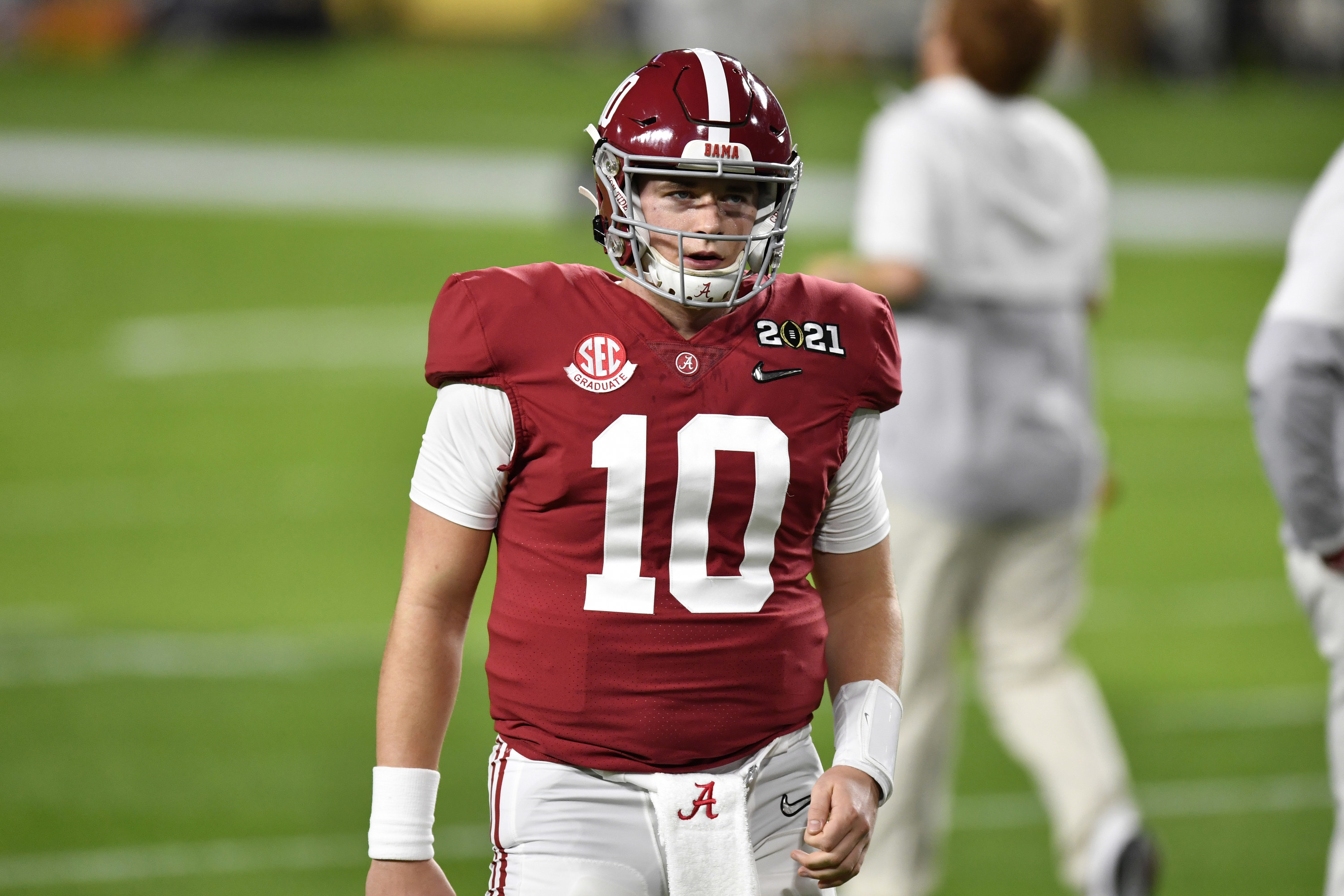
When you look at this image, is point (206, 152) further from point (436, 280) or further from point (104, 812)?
point (104, 812)

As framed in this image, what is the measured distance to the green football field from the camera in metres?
5.45

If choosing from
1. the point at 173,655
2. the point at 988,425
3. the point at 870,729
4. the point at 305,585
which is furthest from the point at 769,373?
the point at 305,585

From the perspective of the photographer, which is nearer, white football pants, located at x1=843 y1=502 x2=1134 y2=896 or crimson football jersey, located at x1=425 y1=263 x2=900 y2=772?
crimson football jersey, located at x1=425 y1=263 x2=900 y2=772

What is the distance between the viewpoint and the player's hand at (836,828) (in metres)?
2.60

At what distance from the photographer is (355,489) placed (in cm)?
977

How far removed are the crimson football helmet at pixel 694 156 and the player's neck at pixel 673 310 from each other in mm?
21

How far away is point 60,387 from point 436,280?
3975 mm

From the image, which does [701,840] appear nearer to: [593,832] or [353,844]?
[593,832]

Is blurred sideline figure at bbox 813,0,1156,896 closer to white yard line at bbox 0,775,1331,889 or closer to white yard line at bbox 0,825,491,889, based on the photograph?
white yard line at bbox 0,775,1331,889

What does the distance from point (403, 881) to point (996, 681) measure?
2.38 metres

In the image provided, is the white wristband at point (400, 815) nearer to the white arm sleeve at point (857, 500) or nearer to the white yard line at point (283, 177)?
the white arm sleeve at point (857, 500)

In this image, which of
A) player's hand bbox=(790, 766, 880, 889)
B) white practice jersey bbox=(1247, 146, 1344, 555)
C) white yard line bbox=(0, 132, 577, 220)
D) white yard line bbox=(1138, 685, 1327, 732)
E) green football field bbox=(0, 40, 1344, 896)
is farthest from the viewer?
white yard line bbox=(0, 132, 577, 220)

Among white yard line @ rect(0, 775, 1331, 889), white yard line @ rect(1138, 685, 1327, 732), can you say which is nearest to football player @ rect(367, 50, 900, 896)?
white yard line @ rect(0, 775, 1331, 889)

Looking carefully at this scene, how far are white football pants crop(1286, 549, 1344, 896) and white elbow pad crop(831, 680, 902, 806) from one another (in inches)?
44.6
